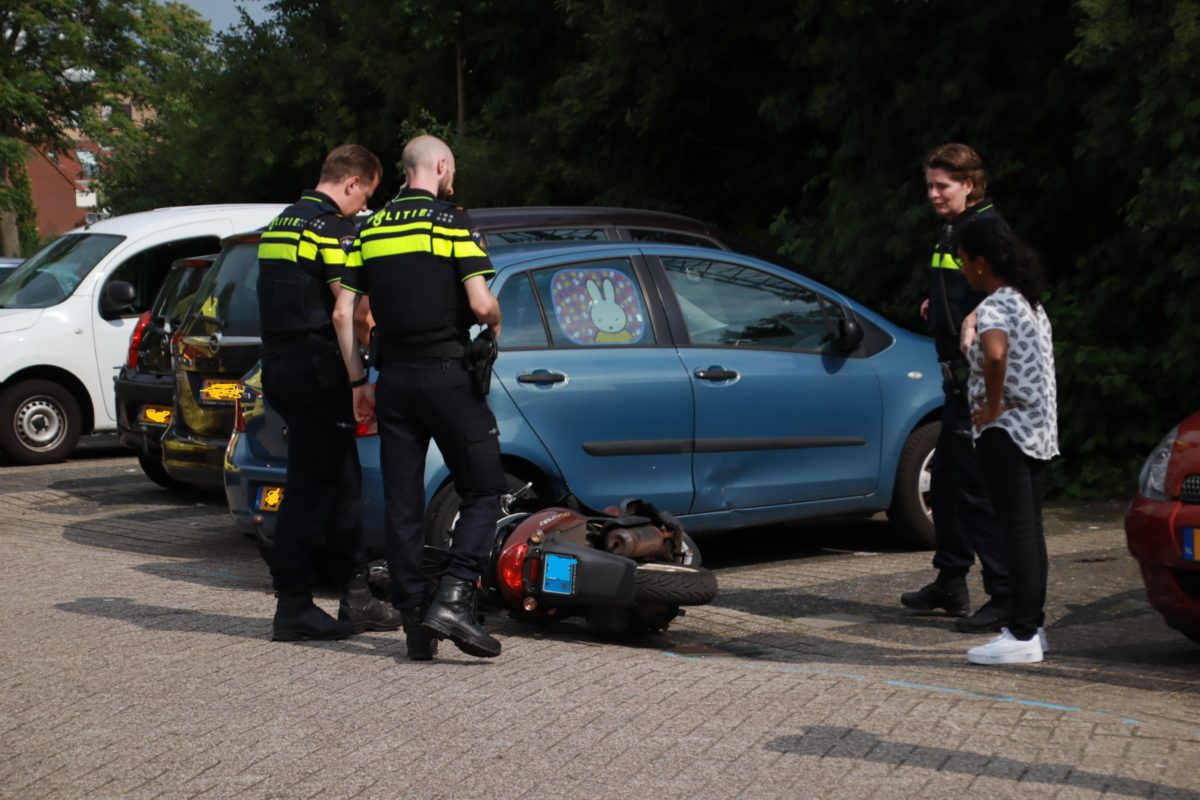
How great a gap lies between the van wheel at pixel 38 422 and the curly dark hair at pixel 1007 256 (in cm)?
935

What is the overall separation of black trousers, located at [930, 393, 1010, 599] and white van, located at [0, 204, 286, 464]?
7474 millimetres

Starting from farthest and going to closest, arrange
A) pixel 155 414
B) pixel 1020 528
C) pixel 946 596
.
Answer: pixel 155 414
pixel 946 596
pixel 1020 528

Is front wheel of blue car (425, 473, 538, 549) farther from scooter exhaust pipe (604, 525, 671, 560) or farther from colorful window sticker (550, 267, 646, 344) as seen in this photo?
colorful window sticker (550, 267, 646, 344)

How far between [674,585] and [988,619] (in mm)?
1378

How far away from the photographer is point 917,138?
1264 cm

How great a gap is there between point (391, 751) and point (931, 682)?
2.13 m

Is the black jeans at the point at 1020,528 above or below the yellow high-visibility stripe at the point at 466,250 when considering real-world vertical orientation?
below

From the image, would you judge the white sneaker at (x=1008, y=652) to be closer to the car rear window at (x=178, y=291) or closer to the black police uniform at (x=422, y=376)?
the black police uniform at (x=422, y=376)

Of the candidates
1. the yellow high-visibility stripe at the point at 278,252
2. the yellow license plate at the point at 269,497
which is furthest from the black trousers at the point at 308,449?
the yellow license plate at the point at 269,497

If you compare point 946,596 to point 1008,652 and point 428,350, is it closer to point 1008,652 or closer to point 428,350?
point 1008,652

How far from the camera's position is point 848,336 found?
8.37 meters

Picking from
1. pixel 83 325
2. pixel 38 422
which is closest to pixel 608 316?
pixel 83 325

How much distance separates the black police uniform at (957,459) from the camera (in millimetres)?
7020

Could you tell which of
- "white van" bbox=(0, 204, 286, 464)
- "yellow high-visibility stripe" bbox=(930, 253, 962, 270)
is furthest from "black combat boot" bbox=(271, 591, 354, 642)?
"white van" bbox=(0, 204, 286, 464)
